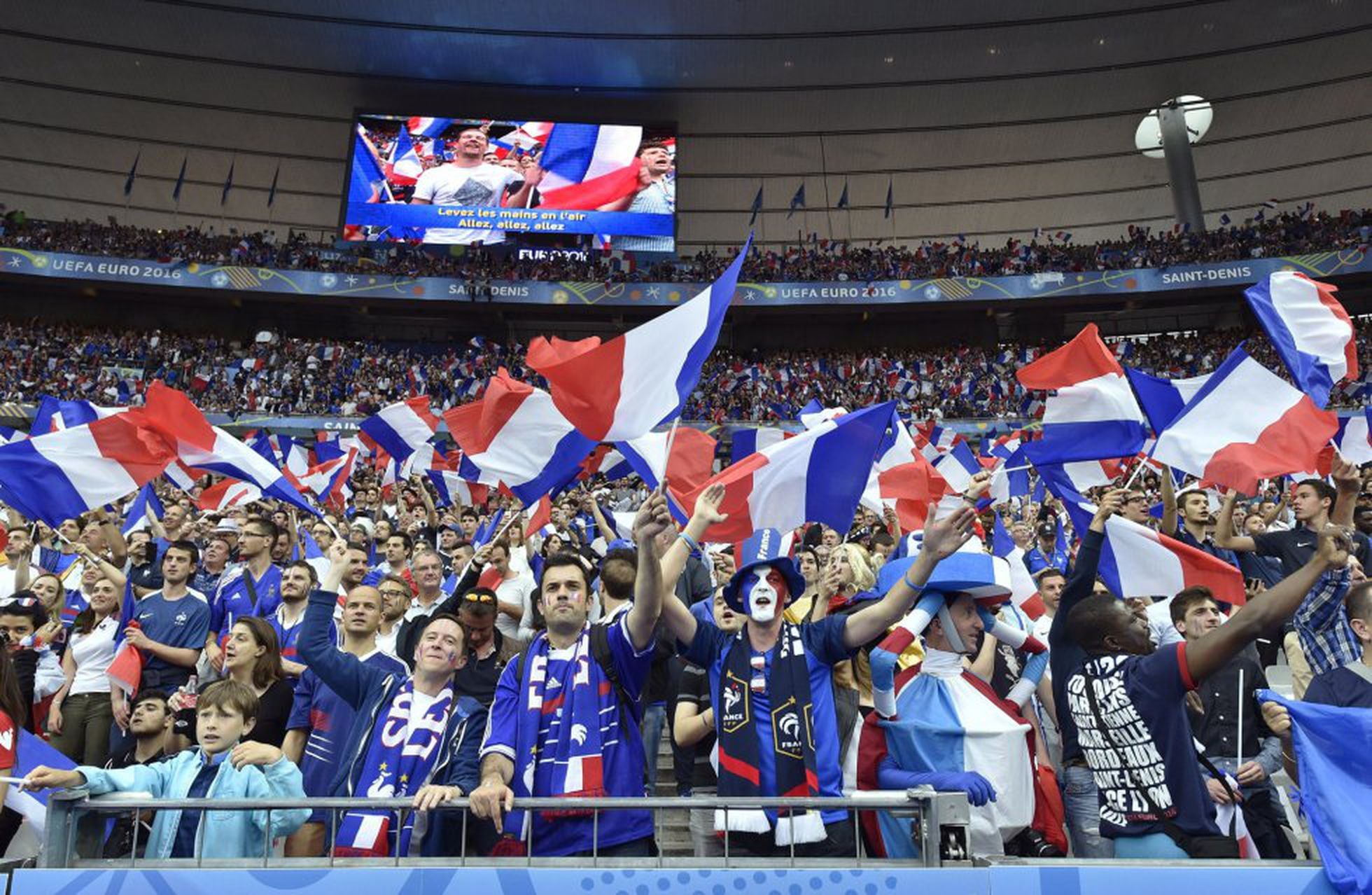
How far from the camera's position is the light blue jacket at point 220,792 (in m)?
3.01

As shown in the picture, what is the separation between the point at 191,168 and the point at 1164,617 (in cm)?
3378

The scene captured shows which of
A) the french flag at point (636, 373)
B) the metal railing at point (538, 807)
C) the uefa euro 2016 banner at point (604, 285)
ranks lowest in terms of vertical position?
the metal railing at point (538, 807)

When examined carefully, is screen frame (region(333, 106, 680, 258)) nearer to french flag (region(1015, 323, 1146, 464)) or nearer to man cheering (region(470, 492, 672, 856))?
french flag (region(1015, 323, 1146, 464))

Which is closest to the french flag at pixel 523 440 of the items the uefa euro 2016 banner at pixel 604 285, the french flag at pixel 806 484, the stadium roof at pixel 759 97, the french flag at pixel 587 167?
the french flag at pixel 806 484

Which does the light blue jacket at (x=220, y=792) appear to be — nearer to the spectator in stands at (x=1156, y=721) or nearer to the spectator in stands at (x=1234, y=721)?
the spectator in stands at (x=1156, y=721)

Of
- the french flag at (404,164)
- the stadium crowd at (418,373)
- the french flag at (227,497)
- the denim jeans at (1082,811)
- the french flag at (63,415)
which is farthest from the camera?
the french flag at (404,164)

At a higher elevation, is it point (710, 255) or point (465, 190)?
point (465, 190)

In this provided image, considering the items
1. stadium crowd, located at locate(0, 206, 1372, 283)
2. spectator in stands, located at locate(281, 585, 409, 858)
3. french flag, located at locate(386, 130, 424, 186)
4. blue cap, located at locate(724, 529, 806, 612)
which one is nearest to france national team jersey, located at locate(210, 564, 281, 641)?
spectator in stands, located at locate(281, 585, 409, 858)

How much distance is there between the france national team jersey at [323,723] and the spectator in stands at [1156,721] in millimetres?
2472

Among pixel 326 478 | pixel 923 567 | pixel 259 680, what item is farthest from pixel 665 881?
pixel 326 478

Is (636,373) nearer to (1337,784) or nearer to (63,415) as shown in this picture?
(1337,784)

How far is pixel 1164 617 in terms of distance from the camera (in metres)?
5.12

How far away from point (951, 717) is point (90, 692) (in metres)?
4.75

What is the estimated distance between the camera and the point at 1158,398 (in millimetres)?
6535
